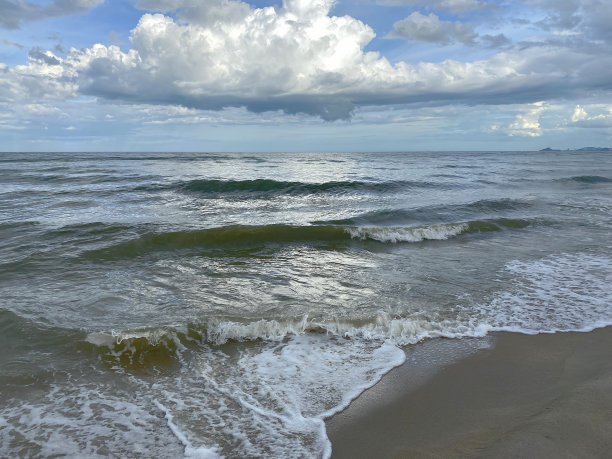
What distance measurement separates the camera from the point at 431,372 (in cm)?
414

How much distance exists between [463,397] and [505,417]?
0.42m

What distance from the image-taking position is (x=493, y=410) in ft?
11.1

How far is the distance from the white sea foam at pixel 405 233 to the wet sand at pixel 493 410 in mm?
6429

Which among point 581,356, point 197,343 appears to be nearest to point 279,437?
point 197,343

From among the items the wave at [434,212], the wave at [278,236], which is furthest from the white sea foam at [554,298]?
the wave at [434,212]

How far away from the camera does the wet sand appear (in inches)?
114

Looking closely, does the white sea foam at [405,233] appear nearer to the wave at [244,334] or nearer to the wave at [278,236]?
the wave at [278,236]

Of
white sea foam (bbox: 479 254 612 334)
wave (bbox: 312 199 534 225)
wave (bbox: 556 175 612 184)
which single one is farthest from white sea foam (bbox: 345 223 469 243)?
wave (bbox: 556 175 612 184)

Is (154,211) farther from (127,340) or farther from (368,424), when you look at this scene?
(368,424)

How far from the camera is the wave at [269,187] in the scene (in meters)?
21.6

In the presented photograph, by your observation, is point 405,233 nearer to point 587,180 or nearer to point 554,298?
point 554,298

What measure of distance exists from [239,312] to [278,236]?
5400 millimetres

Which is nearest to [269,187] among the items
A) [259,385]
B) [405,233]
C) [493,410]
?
[405,233]

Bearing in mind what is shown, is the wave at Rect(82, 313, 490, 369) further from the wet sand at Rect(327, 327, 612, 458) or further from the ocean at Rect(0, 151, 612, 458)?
the wet sand at Rect(327, 327, 612, 458)
